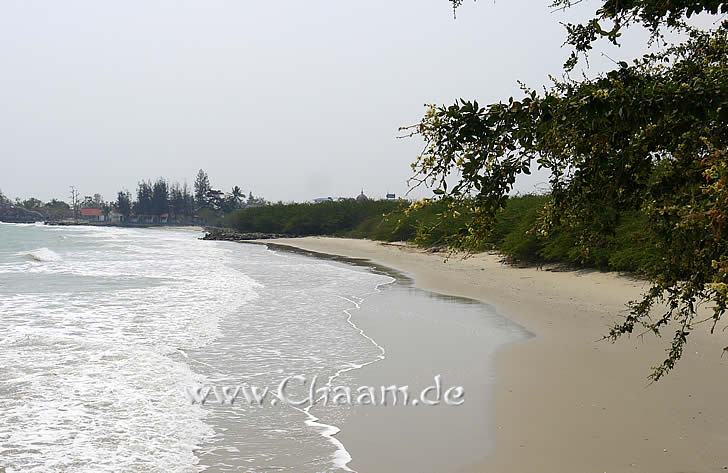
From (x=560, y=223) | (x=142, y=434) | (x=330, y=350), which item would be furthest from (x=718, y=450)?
(x=330, y=350)

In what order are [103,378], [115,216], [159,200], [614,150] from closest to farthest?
1. [614,150]
2. [103,378]
3. [159,200]
4. [115,216]

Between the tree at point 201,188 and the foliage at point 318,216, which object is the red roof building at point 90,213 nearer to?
the tree at point 201,188

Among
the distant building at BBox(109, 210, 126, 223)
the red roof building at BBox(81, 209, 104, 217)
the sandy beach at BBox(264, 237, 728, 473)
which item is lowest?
the sandy beach at BBox(264, 237, 728, 473)

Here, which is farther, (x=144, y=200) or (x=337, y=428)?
(x=144, y=200)

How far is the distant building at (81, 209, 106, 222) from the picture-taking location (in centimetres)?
19062

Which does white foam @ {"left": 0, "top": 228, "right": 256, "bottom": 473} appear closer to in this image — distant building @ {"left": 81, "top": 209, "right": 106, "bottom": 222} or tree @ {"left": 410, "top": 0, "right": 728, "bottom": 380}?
tree @ {"left": 410, "top": 0, "right": 728, "bottom": 380}

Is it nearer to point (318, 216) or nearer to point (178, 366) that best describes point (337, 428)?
point (178, 366)

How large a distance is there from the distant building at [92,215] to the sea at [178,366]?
189m

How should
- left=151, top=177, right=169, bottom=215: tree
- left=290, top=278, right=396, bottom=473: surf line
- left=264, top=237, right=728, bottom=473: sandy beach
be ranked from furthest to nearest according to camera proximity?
left=151, top=177, right=169, bottom=215: tree < left=290, top=278, right=396, bottom=473: surf line < left=264, top=237, right=728, bottom=473: sandy beach

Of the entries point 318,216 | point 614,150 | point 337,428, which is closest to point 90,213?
point 318,216

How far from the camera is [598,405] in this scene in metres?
5.87

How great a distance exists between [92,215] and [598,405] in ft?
673

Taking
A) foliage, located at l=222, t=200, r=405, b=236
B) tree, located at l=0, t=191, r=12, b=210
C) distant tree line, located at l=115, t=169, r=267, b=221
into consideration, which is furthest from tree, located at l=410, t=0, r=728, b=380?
tree, located at l=0, t=191, r=12, b=210

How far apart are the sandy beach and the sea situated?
663 mm
